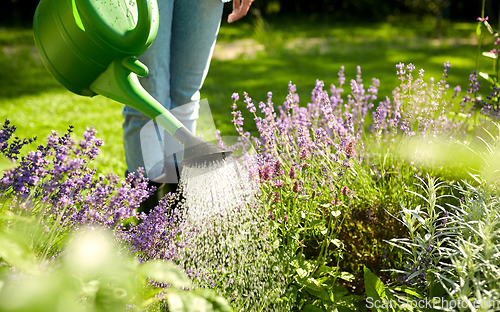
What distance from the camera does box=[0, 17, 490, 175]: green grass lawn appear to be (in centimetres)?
376

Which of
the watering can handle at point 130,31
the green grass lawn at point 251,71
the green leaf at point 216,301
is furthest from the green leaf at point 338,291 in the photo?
the green grass lawn at point 251,71

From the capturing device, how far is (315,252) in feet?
5.20

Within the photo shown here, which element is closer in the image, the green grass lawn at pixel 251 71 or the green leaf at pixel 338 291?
the green leaf at pixel 338 291

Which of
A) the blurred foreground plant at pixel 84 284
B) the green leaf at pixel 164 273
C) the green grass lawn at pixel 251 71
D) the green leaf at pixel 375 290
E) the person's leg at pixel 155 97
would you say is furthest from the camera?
the green grass lawn at pixel 251 71

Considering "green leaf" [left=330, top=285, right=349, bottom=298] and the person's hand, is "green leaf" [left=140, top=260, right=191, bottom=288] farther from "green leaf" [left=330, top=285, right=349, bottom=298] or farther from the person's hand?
the person's hand

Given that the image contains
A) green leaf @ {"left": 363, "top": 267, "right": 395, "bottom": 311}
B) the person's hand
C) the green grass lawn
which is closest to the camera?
green leaf @ {"left": 363, "top": 267, "right": 395, "bottom": 311}

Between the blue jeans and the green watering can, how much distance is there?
34 cm

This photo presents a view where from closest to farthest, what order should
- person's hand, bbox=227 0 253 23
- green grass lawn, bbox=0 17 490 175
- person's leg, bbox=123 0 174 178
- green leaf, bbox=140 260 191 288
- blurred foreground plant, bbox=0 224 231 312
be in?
blurred foreground plant, bbox=0 224 231 312 → green leaf, bbox=140 260 191 288 → person's leg, bbox=123 0 174 178 → person's hand, bbox=227 0 253 23 → green grass lawn, bbox=0 17 490 175

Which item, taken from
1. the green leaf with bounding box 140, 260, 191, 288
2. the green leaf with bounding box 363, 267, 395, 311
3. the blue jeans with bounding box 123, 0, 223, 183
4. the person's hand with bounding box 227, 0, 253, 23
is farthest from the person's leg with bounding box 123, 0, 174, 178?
the green leaf with bounding box 140, 260, 191, 288

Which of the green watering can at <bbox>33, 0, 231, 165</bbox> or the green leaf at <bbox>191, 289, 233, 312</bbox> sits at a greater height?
the green watering can at <bbox>33, 0, 231, 165</bbox>

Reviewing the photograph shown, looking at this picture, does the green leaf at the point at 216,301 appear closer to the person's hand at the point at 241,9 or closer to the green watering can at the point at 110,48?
the green watering can at the point at 110,48

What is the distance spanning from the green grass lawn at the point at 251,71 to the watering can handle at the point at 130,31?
1540mm

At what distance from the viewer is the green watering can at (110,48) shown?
132 cm

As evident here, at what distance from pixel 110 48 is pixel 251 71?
453cm
